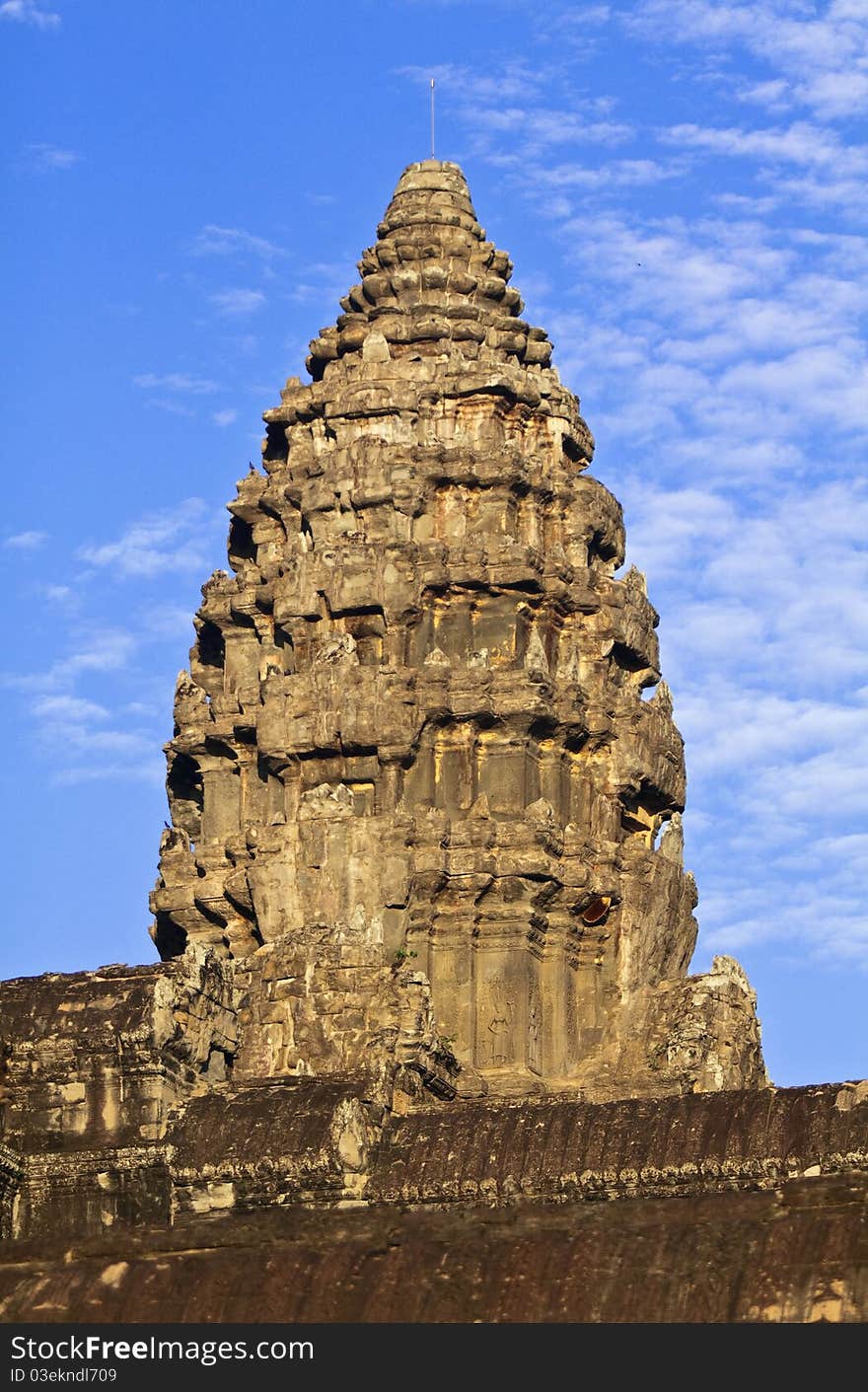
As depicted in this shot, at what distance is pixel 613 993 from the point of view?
5794 centimetres

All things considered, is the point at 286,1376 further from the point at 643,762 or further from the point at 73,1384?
the point at 643,762

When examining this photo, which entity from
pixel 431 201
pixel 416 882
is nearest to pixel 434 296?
pixel 431 201

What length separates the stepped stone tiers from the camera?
4122cm

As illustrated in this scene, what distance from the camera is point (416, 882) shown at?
2240 inches

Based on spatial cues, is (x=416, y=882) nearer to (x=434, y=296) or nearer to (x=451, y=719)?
(x=451, y=719)

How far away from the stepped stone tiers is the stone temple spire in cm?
6

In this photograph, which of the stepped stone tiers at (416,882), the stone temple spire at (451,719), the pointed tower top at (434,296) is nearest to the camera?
the stepped stone tiers at (416,882)

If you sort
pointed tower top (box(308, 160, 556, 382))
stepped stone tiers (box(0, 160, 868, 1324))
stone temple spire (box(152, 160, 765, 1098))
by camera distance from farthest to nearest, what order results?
pointed tower top (box(308, 160, 556, 382))
stone temple spire (box(152, 160, 765, 1098))
stepped stone tiers (box(0, 160, 868, 1324))

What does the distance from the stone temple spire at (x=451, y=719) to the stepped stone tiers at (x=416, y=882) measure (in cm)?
6

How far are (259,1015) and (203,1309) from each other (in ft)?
54.7

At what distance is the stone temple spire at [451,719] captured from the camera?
186 ft

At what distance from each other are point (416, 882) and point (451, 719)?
2777 millimetres

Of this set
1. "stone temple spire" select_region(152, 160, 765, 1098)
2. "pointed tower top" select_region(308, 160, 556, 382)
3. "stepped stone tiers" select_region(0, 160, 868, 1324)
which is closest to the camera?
"stepped stone tiers" select_region(0, 160, 868, 1324)

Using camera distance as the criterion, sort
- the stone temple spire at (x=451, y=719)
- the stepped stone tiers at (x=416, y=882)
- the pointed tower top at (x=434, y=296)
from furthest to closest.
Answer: the pointed tower top at (x=434, y=296)
the stone temple spire at (x=451, y=719)
the stepped stone tiers at (x=416, y=882)
